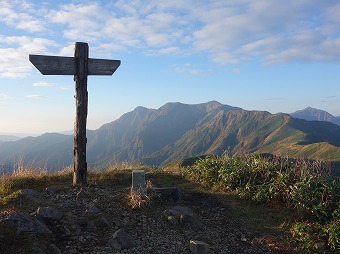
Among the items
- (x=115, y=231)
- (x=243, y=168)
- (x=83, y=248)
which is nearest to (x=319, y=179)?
(x=243, y=168)

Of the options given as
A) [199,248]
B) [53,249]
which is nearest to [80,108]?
[53,249]

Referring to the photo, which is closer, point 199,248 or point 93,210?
point 199,248

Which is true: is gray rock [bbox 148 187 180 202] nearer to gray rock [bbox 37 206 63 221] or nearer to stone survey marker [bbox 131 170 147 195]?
stone survey marker [bbox 131 170 147 195]

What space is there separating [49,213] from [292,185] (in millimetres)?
6193

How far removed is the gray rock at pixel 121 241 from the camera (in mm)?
6240

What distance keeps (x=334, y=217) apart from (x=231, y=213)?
243cm

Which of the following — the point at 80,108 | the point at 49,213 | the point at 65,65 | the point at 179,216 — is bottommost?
the point at 179,216

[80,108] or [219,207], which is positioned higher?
[80,108]

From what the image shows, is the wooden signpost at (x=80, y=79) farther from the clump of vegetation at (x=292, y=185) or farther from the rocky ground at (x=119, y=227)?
the clump of vegetation at (x=292, y=185)

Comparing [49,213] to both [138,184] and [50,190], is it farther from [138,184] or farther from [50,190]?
[138,184]

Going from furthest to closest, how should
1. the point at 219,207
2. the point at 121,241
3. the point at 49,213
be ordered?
the point at 219,207, the point at 49,213, the point at 121,241

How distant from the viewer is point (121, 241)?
630 centimetres

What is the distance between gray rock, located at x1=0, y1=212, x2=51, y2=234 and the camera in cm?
585

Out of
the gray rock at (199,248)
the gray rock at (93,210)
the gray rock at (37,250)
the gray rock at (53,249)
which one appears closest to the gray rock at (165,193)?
the gray rock at (93,210)
